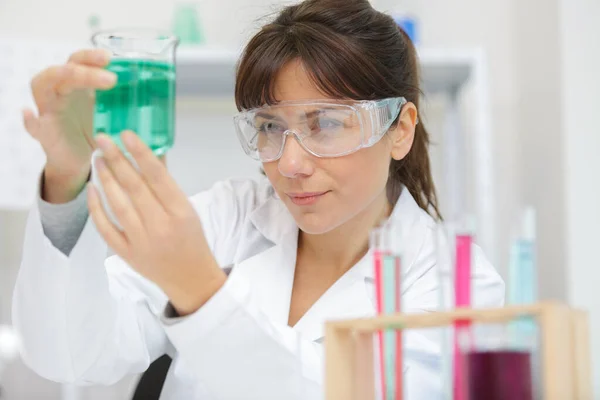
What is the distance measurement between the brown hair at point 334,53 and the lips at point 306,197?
194mm

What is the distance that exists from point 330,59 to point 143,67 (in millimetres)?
506

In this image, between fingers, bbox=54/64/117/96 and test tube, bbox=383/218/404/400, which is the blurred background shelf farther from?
test tube, bbox=383/218/404/400

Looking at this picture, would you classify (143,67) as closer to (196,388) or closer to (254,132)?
(254,132)

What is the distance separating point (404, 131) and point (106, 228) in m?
0.82

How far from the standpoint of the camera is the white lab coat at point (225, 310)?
3.15 ft

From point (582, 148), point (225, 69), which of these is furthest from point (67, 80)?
point (582, 148)

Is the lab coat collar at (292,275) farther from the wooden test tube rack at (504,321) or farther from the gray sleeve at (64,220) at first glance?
the wooden test tube rack at (504,321)

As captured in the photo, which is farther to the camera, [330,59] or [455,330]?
[330,59]

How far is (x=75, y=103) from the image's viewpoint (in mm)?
1062

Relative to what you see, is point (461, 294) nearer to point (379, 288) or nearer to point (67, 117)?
point (379, 288)

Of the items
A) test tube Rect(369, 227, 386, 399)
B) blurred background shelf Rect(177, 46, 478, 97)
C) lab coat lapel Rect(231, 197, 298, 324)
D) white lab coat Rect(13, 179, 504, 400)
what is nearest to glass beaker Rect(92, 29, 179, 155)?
white lab coat Rect(13, 179, 504, 400)

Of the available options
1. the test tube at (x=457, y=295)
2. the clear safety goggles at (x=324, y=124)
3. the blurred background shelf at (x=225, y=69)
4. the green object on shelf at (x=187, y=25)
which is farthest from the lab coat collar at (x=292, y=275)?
the green object on shelf at (x=187, y=25)

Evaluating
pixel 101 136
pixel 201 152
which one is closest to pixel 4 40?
pixel 201 152

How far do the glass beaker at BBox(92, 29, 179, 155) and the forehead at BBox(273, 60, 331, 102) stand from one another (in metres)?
0.41
